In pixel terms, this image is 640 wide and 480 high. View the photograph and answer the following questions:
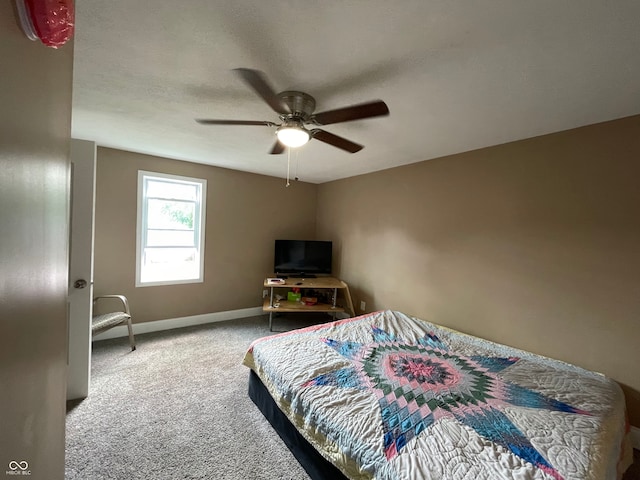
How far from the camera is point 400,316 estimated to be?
3059 millimetres

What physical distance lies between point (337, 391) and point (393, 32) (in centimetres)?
197

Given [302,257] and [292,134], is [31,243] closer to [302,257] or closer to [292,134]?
[292,134]

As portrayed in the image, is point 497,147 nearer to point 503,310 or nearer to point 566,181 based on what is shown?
point 566,181

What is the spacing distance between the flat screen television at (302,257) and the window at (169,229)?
3.79 ft

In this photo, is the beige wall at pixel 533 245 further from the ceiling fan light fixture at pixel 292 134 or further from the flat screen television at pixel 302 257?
the ceiling fan light fixture at pixel 292 134

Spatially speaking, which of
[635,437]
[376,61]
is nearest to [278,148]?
[376,61]

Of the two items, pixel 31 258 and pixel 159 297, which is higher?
pixel 31 258

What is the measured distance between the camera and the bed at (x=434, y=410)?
1.20 meters

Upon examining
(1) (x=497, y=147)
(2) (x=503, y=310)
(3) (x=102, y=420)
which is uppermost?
(1) (x=497, y=147)

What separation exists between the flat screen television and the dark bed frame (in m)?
2.18

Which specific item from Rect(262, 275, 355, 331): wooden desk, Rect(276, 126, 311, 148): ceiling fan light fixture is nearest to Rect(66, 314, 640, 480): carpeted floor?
Rect(262, 275, 355, 331): wooden desk

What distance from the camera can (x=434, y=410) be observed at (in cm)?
150

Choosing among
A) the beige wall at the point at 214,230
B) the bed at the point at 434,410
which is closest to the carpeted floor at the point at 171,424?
the bed at the point at 434,410

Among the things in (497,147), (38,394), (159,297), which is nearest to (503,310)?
(497,147)
